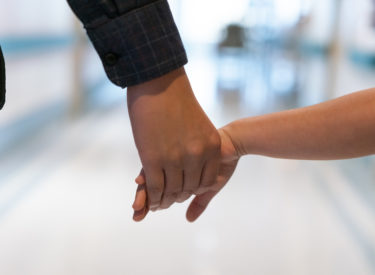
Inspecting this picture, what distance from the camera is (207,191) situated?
1027 millimetres

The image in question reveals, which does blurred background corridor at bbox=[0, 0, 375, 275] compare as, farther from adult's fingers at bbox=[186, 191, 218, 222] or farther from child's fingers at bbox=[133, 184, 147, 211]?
Answer: child's fingers at bbox=[133, 184, 147, 211]

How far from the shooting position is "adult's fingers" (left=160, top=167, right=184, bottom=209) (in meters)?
0.81

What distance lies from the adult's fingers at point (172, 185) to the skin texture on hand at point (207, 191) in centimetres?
4

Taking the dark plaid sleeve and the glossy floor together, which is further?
the glossy floor

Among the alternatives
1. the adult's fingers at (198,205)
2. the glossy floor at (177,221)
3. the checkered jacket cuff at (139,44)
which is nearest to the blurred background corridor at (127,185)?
the glossy floor at (177,221)

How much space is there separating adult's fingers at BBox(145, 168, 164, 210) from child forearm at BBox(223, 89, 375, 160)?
0.19m

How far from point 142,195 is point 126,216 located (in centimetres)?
88

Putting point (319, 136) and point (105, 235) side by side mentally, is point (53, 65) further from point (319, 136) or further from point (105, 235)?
point (319, 136)

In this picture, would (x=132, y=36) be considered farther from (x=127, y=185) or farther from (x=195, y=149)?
(x=127, y=185)

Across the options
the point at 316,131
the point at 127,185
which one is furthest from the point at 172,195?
the point at 127,185

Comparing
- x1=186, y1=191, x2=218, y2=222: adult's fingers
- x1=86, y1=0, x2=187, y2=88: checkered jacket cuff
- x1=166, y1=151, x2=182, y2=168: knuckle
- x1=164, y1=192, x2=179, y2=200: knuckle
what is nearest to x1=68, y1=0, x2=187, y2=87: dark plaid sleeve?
x1=86, y1=0, x2=187, y2=88: checkered jacket cuff

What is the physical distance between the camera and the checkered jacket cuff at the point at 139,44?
0.70 meters

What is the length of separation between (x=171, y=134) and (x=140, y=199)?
0.56 feet

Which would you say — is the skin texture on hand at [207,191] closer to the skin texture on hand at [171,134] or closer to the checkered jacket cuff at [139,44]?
the skin texture on hand at [171,134]
